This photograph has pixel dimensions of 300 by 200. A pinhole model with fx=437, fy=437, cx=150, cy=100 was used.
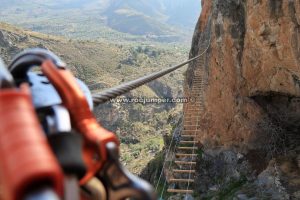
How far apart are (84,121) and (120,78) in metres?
91.9

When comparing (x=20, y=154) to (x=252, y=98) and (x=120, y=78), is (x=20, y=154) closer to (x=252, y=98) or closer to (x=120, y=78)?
(x=252, y=98)

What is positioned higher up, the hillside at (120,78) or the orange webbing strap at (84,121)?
the orange webbing strap at (84,121)

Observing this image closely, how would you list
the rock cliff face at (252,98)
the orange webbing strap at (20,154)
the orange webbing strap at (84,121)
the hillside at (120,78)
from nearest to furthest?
1. the orange webbing strap at (20,154)
2. the orange webbing strap at (84,121)
3. the rock cliff face at (252,98)
4. the hillside at (120,78)

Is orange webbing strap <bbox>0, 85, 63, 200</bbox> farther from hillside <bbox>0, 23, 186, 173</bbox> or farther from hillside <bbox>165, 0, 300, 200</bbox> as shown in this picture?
hillside <bbox>0, 23, 186, 173</bbox>

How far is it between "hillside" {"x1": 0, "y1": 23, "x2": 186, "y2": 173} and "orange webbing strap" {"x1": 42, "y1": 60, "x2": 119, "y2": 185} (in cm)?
5870

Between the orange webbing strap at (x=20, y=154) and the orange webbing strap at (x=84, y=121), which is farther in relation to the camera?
the orange webbing strap at (x=84, y=121)

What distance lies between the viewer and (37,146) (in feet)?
2.56

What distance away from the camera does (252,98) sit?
14266 millimetres

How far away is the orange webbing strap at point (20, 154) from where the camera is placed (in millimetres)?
754

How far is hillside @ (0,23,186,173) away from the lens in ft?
251

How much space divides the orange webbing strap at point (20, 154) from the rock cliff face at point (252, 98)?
409 inches

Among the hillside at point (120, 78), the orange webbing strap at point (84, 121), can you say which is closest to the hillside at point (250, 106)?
the orange webbing strap at point (84, 121)

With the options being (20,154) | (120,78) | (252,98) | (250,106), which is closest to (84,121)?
(20,154)

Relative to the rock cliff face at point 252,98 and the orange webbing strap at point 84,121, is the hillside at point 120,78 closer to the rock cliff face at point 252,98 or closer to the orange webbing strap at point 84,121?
the rock cliff face at point 252,98
